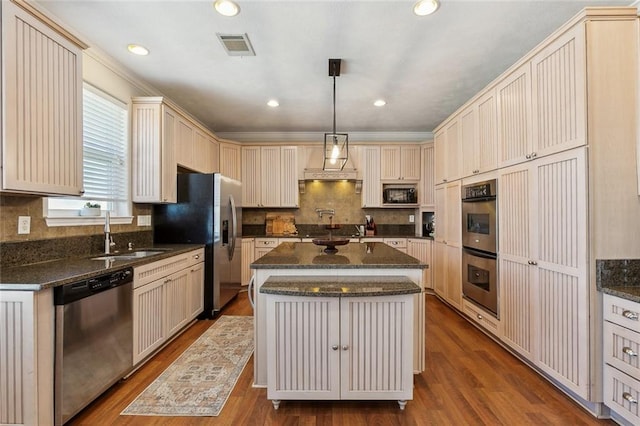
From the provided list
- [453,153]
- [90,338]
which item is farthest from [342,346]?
[453,153]

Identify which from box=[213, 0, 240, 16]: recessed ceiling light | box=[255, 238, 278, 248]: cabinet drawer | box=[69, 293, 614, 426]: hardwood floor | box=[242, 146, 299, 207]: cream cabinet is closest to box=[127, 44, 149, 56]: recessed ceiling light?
box=[213, 0, 240, 16]: recessed ceiling light

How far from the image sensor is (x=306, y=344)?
1.86m

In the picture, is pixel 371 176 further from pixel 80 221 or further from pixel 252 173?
pixel 80 221

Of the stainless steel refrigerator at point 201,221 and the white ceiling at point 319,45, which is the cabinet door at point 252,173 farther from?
the stainless steel refrigerator at point 201,221

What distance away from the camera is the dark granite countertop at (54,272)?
1.56 metres

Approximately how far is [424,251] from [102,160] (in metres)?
4.29

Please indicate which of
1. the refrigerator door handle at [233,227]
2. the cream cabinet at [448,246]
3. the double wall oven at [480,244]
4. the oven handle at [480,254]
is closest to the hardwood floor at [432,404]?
the double wall oven at [480,244]

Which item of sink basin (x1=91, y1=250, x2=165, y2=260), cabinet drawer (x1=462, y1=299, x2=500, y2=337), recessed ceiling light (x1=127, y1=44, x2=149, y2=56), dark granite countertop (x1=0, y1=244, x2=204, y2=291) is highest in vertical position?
recessed ceiling light (x1=127, y1=44, x2=149, y2=56)

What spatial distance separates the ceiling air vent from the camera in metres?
2.49

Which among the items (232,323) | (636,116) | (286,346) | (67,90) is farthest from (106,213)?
(636,116)

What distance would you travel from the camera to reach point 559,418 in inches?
72.5

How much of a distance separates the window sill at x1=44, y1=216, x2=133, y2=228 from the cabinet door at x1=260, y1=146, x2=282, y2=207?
2396 mm

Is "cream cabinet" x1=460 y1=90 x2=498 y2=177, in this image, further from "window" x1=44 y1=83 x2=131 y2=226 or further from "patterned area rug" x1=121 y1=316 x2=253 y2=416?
"window" x1=44 y1=83 x2=131 y2=226

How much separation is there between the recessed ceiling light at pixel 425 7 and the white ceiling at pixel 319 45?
0.07 metres
